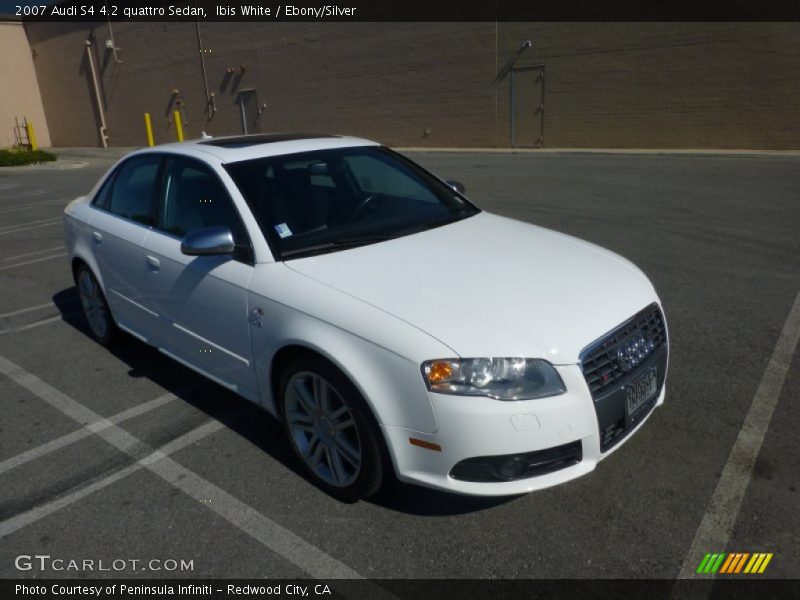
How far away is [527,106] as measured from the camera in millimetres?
20094

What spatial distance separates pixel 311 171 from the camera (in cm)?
404

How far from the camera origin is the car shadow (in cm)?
312

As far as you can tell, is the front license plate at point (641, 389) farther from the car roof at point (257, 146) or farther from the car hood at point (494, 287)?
the car roof at point (257, 146)

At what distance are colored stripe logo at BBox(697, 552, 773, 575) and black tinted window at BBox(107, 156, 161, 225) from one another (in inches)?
144

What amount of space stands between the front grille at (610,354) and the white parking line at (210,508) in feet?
3.98

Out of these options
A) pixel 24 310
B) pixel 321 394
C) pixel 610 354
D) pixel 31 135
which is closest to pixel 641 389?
pixel 610 354

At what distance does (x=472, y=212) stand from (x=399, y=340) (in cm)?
185

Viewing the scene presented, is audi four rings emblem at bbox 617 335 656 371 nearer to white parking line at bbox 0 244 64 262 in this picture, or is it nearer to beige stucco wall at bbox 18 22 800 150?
A: white parking line at bbox 0 244 64 262

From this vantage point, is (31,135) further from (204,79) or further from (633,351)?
(633,351)

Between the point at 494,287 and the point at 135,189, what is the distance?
2883mm

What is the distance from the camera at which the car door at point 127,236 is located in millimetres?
4387

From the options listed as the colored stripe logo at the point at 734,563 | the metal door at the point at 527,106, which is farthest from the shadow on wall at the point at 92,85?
the colored stripe logo at the point at 734,563

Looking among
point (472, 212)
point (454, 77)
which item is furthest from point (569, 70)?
point (472, 212)
